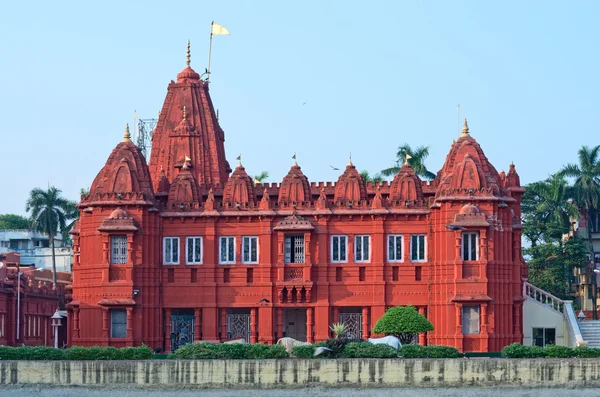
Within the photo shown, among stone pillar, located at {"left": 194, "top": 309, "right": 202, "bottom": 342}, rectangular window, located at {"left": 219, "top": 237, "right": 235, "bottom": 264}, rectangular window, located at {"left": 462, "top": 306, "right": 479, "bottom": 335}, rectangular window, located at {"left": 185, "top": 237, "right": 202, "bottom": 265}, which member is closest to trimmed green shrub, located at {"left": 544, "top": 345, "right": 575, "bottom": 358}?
rectangular window, located at {"left": 462, "top": 306, "right": 479, "bottom": 335}

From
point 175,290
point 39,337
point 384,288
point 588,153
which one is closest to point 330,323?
point 384,288

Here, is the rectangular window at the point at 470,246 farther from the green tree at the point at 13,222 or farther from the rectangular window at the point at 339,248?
the green tree at the point at 13,222

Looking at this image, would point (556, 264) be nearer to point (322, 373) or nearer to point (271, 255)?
point (271, 255)

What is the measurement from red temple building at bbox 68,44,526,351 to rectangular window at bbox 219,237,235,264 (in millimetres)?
54

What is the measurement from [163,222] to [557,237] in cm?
4025

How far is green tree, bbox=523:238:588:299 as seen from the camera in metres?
110

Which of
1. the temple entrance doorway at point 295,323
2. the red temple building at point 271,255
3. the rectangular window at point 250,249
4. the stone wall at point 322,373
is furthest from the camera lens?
the temple entrance doorway at point 295,323

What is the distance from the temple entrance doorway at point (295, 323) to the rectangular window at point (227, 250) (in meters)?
4.66

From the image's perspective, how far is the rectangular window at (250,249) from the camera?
83.9 m

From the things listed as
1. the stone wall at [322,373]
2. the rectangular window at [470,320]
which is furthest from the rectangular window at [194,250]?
the stone wall at [322,373]

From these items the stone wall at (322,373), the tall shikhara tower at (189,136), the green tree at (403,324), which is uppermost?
the tall shikhara tower at (189,136)

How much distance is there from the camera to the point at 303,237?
83438 mm

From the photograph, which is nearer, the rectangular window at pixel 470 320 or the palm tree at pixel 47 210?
the rectangular window at pixel 470 320

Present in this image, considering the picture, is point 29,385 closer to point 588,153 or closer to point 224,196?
point 224,196
